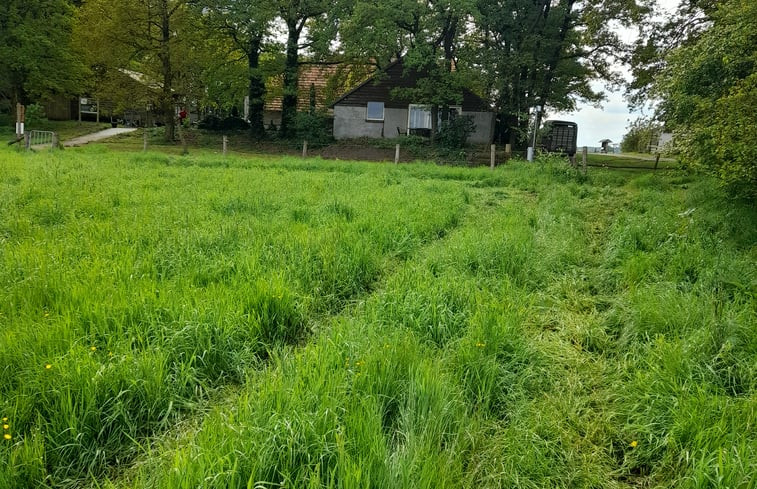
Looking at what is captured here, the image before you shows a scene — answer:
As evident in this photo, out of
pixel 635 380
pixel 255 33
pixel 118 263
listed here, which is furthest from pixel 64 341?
pixel 255 33

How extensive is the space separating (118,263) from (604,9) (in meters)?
27.5

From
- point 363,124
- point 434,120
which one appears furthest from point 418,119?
point 363,124

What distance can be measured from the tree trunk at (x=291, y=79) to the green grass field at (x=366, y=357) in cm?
2418

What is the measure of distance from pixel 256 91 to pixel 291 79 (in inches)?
101

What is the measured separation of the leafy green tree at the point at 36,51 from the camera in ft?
88.9

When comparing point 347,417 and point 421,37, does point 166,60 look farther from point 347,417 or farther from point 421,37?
point 347,417

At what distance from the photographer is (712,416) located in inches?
98.3

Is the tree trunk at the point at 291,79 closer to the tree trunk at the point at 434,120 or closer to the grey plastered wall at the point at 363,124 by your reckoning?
the grey plastered wall at the point at 363,124

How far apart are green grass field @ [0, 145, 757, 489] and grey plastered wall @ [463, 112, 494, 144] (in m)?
24.4

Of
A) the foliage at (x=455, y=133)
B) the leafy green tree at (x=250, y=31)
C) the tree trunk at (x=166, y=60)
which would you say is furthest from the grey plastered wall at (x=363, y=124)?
the tree trunk at (x=166, y=60)

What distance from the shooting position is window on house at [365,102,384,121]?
3052cm

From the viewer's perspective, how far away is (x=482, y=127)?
29938 millimetres

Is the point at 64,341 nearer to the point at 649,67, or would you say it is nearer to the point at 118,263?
the point at 118,263

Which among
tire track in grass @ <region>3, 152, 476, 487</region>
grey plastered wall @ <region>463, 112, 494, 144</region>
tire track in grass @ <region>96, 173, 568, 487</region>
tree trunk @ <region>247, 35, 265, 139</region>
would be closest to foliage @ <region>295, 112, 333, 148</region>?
tree trunk @ <region>247, 35, 265, 139</region>
